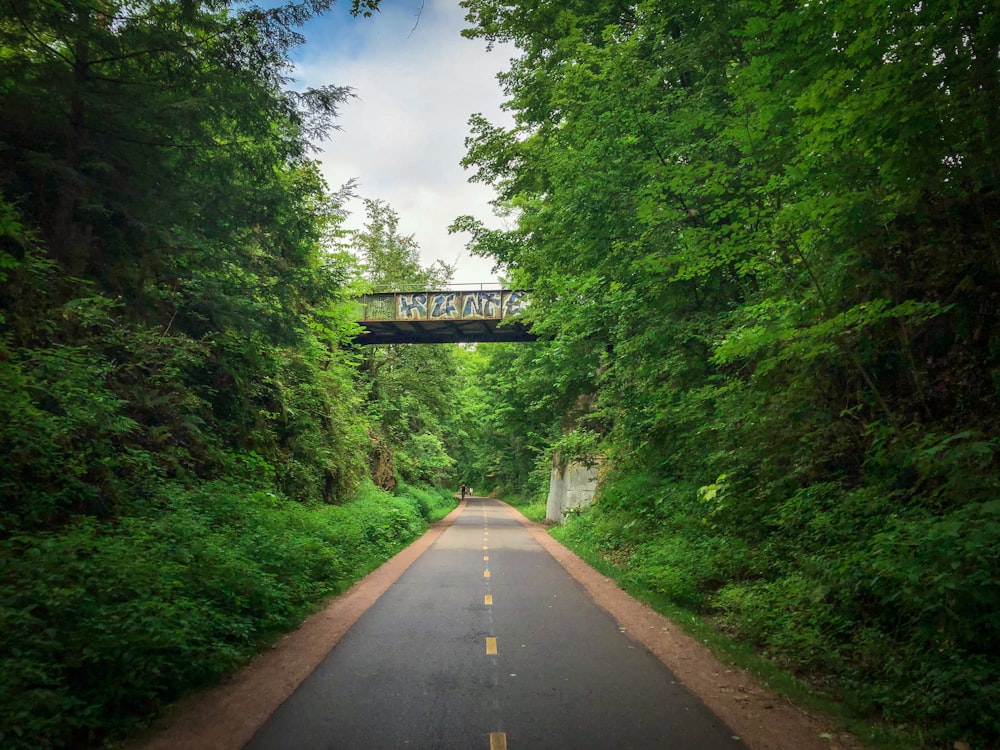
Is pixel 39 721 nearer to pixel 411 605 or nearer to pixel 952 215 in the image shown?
pixel 411 605

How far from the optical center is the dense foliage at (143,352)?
4.53 meters

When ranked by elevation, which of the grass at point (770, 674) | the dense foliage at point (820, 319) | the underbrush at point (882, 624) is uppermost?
the dense foliage at point (820, 319)

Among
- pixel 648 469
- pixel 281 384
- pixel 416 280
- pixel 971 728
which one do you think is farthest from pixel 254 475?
pixel 416 280

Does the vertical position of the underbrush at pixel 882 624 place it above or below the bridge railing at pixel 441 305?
below

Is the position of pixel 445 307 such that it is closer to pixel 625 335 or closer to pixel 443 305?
pixel 443 305

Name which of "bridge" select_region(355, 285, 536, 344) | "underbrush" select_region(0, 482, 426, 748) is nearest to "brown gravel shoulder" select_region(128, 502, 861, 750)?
"underbrush" select_region(0, 482, 426, 748)

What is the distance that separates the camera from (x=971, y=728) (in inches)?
154

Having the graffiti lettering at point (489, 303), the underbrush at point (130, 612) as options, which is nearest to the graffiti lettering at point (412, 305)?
the graffiti lettering at point (489, 303)

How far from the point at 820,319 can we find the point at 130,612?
8458 millimetres

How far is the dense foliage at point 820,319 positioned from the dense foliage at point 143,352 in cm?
554

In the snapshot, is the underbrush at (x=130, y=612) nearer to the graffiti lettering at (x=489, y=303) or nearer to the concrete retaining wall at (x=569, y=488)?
the concrete retaining wall at (x=569, y=488)

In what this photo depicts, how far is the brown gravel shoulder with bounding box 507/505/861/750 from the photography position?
4.14m

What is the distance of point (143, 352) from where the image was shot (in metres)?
9.59

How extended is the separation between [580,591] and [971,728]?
638 centimetres
